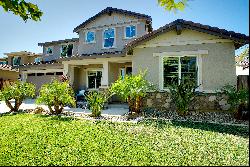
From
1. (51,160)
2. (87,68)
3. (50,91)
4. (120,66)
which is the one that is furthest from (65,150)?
(87,68)

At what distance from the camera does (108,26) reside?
19.4m

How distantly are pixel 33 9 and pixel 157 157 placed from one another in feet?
13.4

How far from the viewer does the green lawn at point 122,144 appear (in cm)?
488

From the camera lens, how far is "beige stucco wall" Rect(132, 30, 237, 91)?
10.9 metres

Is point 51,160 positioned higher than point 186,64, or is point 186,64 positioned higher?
point 186,64

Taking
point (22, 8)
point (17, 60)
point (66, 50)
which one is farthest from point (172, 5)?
point (17, 60)

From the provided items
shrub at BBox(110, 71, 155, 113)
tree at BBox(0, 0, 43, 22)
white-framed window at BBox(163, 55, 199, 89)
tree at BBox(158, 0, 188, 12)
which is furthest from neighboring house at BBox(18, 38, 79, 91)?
tree at BBox(158, 0, 188, 12)

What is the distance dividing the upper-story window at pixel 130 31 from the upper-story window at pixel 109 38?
128cm

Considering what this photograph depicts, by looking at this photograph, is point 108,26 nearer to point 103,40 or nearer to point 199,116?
point 103,40

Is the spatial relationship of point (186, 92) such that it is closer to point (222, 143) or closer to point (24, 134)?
point (222, 143)

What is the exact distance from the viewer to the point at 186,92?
10.1 m

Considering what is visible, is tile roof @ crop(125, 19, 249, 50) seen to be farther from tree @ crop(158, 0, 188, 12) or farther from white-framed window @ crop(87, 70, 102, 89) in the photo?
white-framed window @ crop(87, 70, 102, 89)

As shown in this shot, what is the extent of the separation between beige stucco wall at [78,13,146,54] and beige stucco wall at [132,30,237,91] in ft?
21.0

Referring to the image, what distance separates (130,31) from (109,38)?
2003 mm
